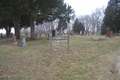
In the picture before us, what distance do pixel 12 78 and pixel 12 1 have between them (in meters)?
11.1

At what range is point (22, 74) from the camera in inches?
163

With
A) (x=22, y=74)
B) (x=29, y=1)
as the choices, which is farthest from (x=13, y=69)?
(x=29, y=1)

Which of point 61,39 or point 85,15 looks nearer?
point 61,39

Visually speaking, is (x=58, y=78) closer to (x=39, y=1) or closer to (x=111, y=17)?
(x=39, y=1)

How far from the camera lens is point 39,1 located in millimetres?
13242

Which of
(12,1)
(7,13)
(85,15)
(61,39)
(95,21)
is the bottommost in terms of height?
(61,39)

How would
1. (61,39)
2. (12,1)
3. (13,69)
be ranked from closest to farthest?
(13,69) < (61,39) < (12,1)

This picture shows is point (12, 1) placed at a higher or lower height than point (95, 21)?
lower

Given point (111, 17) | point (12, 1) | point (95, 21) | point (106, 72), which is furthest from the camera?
point (95, 21)

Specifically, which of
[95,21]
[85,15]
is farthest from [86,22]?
[95,21]

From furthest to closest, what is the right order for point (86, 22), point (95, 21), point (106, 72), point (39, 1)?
point (86, 22), point (95, 21), point (39, 1), point (106, 72)

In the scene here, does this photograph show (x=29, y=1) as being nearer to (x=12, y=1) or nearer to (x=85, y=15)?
(x=12, y=1)

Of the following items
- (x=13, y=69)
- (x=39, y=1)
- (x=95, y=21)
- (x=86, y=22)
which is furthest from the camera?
(x=86, y=22)

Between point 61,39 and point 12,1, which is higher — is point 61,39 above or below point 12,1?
below
